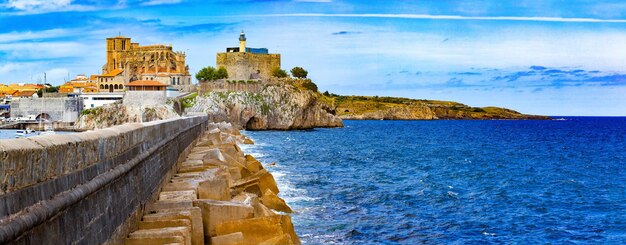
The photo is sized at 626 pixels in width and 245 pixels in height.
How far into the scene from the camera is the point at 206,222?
13.0 m

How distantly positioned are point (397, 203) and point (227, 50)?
111582mm

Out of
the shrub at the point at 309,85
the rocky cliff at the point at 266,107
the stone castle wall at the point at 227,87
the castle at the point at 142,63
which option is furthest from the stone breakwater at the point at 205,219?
the shrub at the point at 309,85

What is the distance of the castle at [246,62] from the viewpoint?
424 feet

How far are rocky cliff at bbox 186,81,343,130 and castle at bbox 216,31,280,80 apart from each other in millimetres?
11475

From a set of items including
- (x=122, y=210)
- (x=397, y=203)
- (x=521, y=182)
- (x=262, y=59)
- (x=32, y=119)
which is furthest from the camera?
(x=262, y=59)

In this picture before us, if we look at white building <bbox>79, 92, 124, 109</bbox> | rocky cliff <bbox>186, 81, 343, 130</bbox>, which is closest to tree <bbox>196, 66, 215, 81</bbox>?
rocky cliff <bbox>186, 81, 343, 130</bbox>

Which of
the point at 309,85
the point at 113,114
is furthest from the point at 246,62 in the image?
the point at 113,114

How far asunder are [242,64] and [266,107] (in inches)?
765

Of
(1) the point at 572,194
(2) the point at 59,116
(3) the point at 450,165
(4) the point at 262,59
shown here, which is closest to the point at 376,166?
(3) the point at 450,165

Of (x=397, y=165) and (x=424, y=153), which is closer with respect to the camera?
→ (x=397, y=165)

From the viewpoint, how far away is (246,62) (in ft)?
426

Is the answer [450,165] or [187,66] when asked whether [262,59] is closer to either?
[187,66]

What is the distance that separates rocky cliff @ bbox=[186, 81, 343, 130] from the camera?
356ft

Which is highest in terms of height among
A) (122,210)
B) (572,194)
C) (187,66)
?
(187,66)
